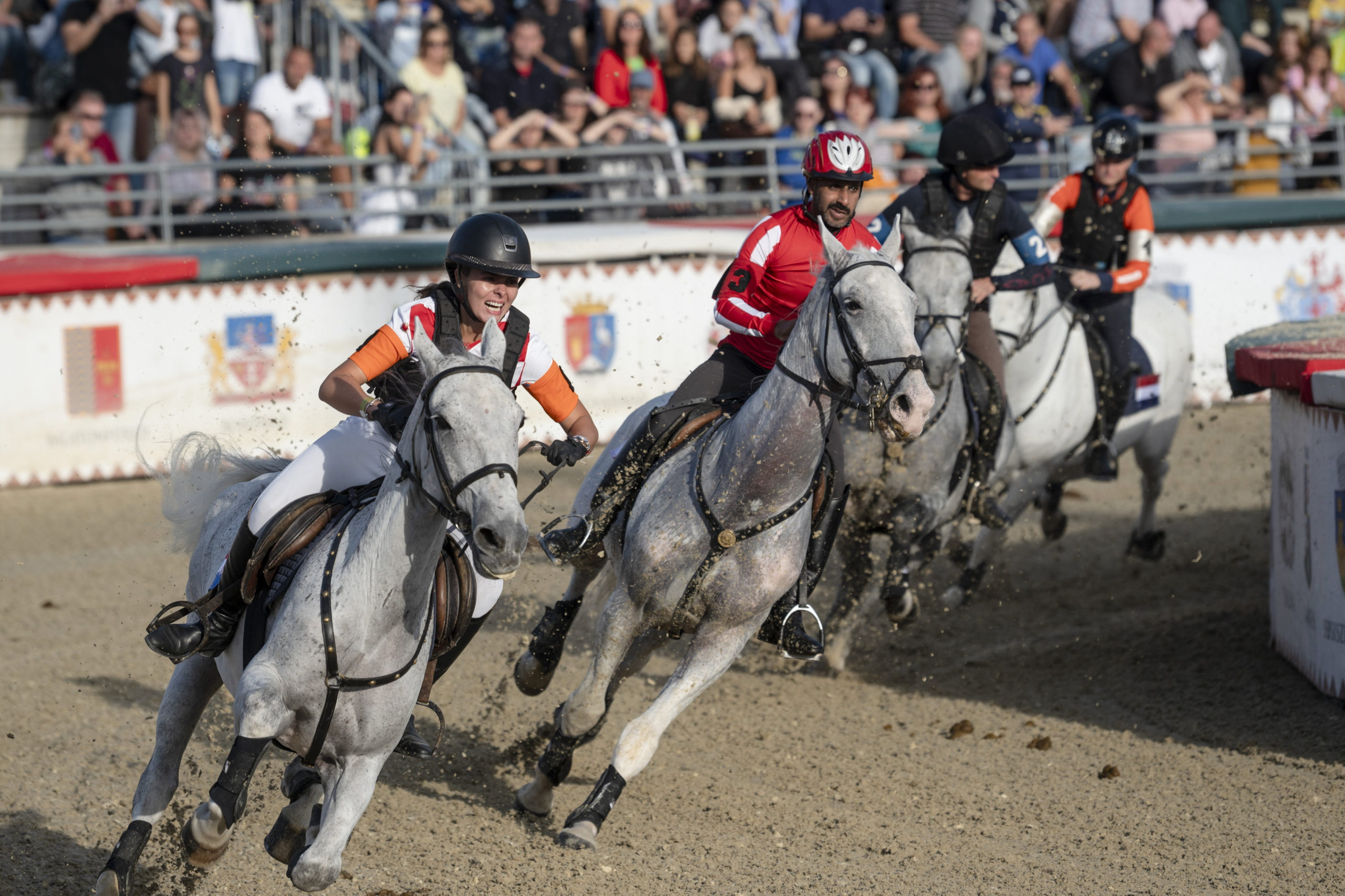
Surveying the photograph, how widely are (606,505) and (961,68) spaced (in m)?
11.3

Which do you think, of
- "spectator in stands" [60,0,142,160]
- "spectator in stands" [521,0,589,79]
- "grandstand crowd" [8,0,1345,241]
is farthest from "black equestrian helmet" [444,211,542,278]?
"spectator in stands" [60,0,142,160]

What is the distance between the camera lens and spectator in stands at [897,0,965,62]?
16250 millimetres

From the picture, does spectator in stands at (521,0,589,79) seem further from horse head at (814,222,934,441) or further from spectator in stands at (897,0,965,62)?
horse head at (814,222,934,441)

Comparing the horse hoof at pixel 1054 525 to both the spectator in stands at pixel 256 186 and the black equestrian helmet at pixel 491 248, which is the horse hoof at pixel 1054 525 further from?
the spectator in stands at pixel 256 186

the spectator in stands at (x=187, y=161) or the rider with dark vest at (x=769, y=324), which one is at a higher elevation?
the spectator in stands at (x=187, y=161)

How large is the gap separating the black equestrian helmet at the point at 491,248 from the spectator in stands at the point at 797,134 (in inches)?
378

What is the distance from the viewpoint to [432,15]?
48.0ft

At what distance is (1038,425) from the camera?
349 inches

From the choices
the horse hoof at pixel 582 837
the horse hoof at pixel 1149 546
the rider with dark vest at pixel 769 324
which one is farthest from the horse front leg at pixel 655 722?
the horse hoof at pixel 1149 546

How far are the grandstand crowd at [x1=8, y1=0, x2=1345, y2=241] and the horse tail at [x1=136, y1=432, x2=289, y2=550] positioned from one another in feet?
23.5

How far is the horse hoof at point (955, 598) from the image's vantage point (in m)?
8.88

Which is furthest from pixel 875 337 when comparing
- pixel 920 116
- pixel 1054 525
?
pixel 920 116

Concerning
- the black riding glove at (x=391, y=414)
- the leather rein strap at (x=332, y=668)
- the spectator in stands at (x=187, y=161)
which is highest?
the spectator in stands at (x=187, y=161)

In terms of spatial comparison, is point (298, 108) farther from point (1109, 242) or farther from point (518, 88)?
point (1109, 242)
